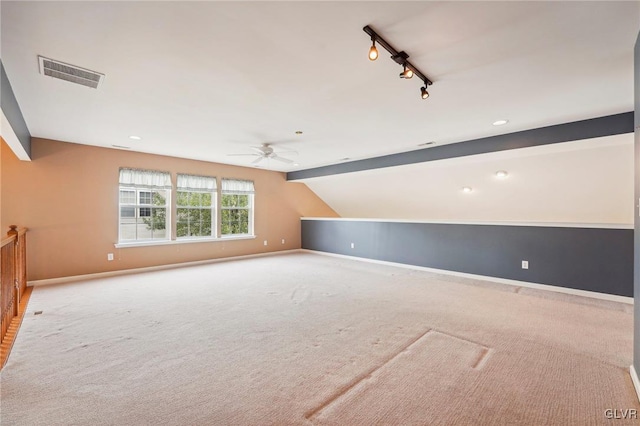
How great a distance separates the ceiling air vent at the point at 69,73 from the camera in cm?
230

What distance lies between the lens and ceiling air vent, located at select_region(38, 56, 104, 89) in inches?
90.7

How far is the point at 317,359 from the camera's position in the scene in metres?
2.33

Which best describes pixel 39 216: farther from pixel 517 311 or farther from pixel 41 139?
pixel 517 311

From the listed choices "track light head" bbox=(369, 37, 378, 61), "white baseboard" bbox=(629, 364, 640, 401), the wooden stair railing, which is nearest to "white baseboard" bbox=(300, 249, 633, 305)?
"white baseboard" bbox=(629, 364, 640, 401)

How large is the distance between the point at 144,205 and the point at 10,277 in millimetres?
A: 2629

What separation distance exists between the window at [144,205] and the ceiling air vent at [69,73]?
10.6ft

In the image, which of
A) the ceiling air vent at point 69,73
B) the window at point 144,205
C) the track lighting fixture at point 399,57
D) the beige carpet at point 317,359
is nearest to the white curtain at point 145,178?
the window at point 144,205

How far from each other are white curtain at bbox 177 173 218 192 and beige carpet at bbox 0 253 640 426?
2.62 meters

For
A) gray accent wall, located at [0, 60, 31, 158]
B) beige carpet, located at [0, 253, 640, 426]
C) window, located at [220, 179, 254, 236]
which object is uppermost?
gray accent wall, located at [0, 60, 31, 158]

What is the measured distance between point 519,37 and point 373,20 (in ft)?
3.50

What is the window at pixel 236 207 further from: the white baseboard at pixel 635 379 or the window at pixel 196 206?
the white baseboard at pixel 635 379

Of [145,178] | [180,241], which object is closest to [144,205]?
[145,178]

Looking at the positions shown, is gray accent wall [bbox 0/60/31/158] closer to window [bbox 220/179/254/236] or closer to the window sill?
the window sill

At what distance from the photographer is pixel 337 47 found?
209 cm
